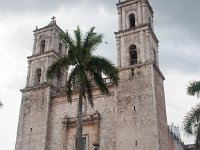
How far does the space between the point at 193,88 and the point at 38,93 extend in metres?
14.7

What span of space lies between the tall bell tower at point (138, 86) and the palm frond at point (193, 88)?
3894 mm

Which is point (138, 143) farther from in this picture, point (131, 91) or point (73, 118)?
point (73, 118)

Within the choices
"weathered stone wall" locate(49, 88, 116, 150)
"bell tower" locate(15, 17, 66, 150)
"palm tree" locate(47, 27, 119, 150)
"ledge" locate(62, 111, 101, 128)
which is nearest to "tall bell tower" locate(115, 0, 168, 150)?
"weathered stone wall" locate(49, 88, 116, 150)

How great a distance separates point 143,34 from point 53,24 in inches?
402

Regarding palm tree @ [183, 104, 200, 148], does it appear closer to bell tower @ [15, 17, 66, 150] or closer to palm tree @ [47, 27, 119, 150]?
palm tree @ [47, 27, 119, 150]

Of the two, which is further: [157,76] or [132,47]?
[132,47]

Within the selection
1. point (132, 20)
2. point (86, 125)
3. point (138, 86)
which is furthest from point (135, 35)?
point (86, 125)

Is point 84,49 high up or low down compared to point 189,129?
up

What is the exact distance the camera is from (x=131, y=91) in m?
25.5

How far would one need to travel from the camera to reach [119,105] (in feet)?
83.3

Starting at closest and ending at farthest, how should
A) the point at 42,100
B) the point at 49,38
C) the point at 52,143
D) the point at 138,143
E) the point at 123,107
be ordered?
the point at 138,143 < the point at 123,107 < the point at 52,143 < the point at 42,100 < the point at 49,38

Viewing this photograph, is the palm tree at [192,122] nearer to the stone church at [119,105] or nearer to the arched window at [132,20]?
the stone church at [119,105]

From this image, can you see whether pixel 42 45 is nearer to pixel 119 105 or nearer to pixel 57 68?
pixel 119 105

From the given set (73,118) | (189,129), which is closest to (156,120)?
(189,129)
